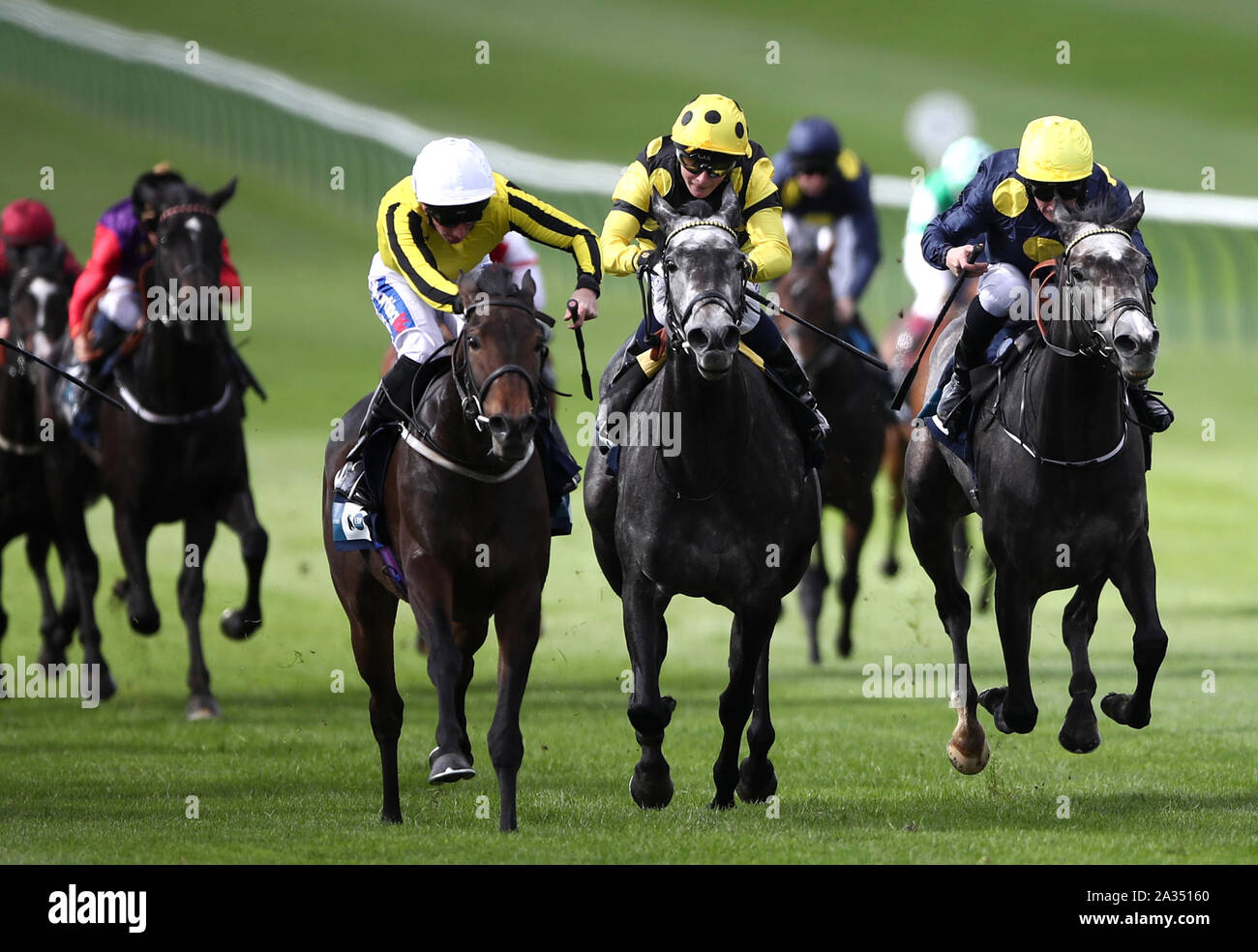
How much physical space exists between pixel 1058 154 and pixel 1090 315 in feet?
3.13

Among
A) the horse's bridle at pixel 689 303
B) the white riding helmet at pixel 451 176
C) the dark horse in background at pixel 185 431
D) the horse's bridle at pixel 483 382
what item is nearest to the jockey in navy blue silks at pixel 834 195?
the dark horse in background at pixel 185 431

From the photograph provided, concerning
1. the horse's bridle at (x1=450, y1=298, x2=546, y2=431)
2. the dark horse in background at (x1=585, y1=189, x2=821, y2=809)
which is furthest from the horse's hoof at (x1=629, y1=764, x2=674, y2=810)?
the horse's bridle at (x1=450, y1=298, x2=546, y2=431)

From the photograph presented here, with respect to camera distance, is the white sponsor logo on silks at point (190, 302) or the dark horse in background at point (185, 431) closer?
the white sponsor logo on silks at point (190, 302)

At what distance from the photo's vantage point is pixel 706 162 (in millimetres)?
8500

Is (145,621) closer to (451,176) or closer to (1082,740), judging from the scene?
(451,176)

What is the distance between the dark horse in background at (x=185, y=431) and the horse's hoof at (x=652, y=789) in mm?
3650

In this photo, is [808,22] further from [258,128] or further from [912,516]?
[912,516]

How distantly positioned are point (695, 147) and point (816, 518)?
1.65 metres

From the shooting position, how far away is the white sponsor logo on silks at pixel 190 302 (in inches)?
459

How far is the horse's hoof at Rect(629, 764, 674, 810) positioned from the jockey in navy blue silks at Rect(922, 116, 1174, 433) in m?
1.95

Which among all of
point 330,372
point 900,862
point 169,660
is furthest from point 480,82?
point 900,862

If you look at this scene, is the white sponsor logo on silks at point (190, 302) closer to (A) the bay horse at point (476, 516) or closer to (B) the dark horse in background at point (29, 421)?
(B) the dark horse in background at point (29, 421)

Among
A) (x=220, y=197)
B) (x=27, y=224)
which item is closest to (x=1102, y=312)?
(x=220, y=197)
